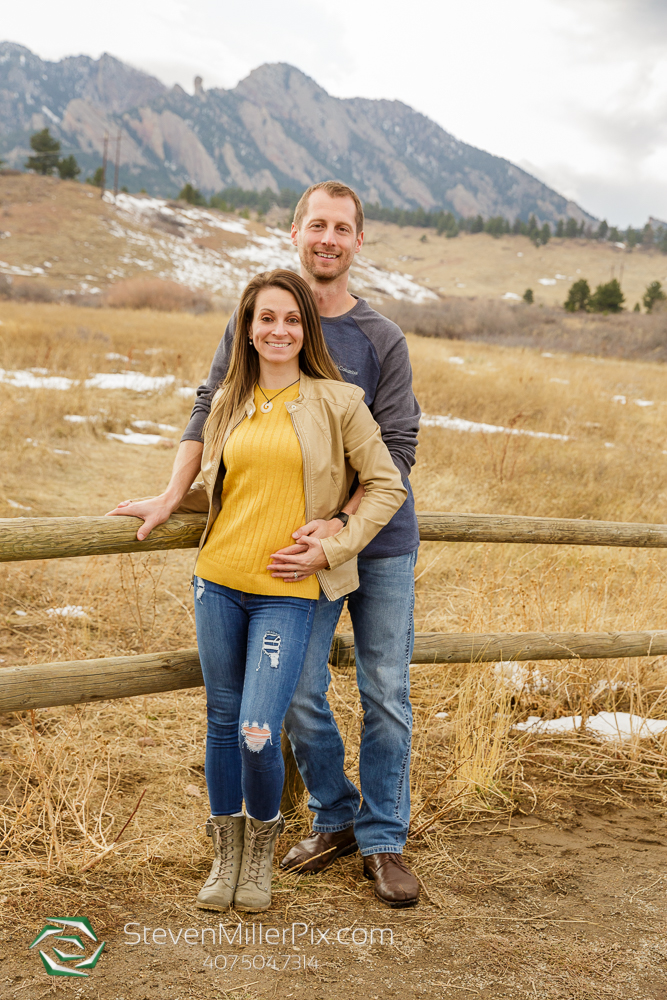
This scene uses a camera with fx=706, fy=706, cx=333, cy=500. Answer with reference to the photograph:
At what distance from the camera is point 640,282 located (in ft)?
288

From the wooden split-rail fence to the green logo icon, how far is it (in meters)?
0.65

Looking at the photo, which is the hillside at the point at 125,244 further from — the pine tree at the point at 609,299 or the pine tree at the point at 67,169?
the pine tree at the point at 609,299

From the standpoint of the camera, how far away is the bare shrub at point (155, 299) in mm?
28797

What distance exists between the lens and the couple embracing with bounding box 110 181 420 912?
6.99ft

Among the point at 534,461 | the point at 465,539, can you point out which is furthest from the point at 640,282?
the point at 465,539

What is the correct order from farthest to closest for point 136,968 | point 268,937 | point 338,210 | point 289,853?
point 289,853
point 338,210
point 268,937
point 136,968

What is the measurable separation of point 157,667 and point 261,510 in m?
0.77

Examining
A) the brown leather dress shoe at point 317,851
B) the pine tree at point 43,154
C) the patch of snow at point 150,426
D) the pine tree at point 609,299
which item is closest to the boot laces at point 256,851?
the brown leather dress shoe at point 317,851

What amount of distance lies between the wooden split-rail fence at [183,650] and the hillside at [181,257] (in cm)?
3383

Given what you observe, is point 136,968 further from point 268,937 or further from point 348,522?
point 348,522

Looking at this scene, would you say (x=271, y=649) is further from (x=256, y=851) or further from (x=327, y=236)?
(x=327, y=236)

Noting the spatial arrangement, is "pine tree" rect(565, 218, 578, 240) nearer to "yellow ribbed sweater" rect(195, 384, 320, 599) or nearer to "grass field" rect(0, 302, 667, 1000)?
"grass field" rect(0, 302, 667, 1000)

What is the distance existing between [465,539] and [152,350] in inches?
527

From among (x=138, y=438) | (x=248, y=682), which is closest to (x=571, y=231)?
(x=138, y=438)
